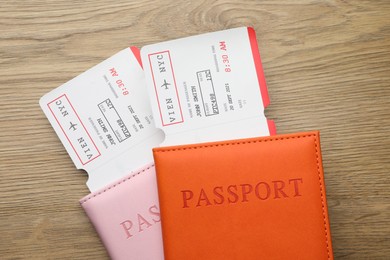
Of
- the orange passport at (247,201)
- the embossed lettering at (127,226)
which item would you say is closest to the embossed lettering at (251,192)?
the orange passport at (247,201)

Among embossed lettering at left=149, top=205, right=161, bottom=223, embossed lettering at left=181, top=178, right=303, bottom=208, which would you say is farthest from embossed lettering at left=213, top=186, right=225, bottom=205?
embossed lettering at left=149, top=205, right=161, bottom=223

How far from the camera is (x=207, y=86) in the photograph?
2.53 feet

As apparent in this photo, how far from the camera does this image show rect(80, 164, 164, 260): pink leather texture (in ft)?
2.44

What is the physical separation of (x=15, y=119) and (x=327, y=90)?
53 centimetres

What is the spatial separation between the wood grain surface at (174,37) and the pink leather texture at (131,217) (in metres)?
0.05

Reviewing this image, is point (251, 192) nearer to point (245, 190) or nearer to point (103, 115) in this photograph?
point (245, 190)

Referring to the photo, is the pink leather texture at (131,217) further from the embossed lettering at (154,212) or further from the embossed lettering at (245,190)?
the embossed lettering at (245,190)

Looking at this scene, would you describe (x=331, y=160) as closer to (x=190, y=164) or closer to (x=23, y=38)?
(x=190, y=164)

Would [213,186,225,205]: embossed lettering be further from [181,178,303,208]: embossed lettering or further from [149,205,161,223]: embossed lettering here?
[149,205,161,223]: embossed lettering

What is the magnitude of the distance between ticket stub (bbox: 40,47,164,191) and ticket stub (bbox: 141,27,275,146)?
0.10 feet

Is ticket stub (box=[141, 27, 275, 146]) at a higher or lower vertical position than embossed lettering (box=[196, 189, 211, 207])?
higher

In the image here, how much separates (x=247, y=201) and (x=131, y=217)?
187mm

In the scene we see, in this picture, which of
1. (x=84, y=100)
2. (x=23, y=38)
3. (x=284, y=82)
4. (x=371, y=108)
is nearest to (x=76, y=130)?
(x=84, y=100)

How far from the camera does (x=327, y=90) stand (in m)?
0.79
